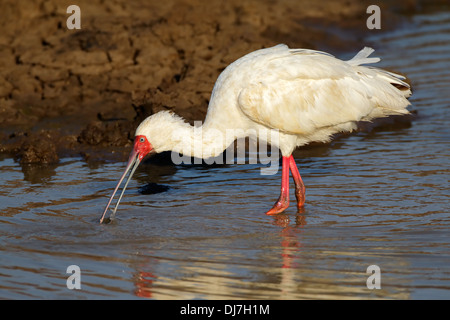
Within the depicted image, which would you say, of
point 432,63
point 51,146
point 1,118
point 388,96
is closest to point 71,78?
point 1,118

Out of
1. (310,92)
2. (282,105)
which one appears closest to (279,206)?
(282,105)

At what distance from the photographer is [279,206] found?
28.3 ft

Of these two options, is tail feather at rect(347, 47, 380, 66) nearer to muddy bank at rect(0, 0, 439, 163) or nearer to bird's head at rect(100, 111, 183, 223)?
bird's head at rect(100, 111, 183, 223)

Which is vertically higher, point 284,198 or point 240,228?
point 284,198

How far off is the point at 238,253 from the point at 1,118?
5.72 metres

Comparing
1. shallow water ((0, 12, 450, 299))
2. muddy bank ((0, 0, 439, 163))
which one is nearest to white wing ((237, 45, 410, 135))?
shallow water ((0, 12, 450, 299))

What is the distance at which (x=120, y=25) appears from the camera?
1335cm

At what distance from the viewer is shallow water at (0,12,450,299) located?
21.1 ft

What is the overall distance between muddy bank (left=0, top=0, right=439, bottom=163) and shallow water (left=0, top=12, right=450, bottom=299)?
684mm

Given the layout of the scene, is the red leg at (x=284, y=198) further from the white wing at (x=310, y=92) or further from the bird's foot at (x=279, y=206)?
the white wing at (x=310, y=92)

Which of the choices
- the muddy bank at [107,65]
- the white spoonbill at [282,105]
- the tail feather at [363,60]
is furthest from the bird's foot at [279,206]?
the muddy bank at [107,65]

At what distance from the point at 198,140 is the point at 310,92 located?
4.26 ft

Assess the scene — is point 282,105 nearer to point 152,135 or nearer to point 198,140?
point 198,140

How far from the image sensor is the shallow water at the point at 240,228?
6.43m
